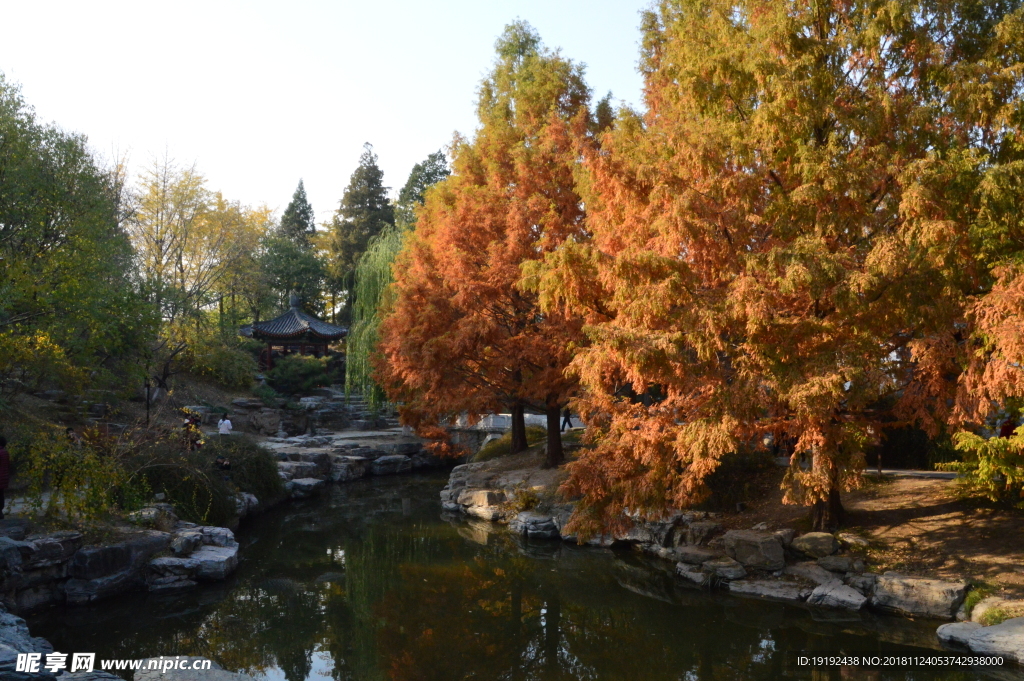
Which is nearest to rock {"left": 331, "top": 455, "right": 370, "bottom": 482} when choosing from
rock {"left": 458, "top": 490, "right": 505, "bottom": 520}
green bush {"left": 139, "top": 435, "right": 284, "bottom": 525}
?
green bush {"left": 139, "top": 435, "right": 284, "bottom": 525}

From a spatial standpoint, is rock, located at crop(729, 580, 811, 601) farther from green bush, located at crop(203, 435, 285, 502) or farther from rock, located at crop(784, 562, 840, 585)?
green bush, located at crop(203, 435, 285, 502)

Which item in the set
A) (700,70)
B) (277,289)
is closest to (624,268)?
(700,70)

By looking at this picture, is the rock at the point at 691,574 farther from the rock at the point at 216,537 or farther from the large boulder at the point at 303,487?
the large boulder at the point at 303,487

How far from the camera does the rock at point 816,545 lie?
8.41 meters

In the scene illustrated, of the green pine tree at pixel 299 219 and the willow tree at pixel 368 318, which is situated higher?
the green pine tree at pixel 299 219

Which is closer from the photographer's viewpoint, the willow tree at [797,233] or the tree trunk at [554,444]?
the willow tree at [797,233]

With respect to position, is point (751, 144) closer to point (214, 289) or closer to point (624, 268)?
point (624, 268)

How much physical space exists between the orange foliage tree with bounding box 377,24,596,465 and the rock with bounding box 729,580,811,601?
4308 mm

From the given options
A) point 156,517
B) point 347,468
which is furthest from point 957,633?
point 347,468

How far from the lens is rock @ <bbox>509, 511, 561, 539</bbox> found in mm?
11461

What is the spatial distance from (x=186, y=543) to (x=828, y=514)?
27.2 ft

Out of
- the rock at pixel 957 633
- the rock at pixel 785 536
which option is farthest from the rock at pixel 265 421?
the rock at pixel 957 633

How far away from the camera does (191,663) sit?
5789mm

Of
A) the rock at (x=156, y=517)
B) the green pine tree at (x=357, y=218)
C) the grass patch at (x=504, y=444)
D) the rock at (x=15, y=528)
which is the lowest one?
the rock at (x=156, y=517)
